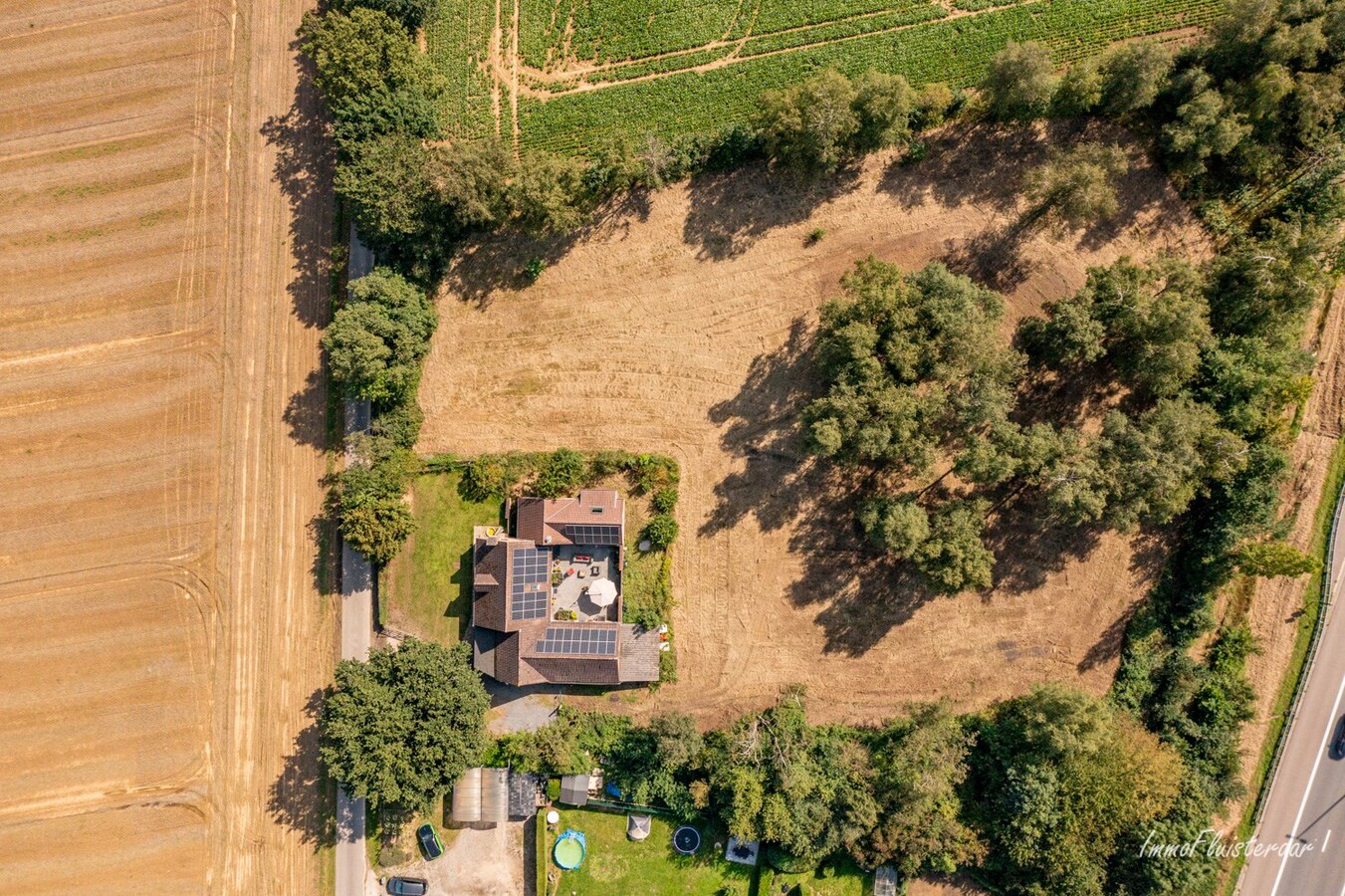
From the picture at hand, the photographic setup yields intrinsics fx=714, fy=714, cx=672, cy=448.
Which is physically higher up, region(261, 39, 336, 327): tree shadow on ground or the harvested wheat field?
region(261, 39, 336, 327): tree shadow on ground

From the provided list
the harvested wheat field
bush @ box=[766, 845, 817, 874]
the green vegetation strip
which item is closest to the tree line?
bush @ box=[766, 845, 817, 874]

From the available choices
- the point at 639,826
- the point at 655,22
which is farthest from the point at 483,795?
the point at 655,22

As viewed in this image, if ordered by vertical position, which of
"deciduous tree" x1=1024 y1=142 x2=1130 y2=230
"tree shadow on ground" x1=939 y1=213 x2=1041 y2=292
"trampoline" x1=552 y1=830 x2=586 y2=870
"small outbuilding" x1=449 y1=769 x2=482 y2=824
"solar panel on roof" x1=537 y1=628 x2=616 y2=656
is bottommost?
"trampoline" x1=552 y1=830 x2=586 y2=870

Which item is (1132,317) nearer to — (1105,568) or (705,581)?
(1105,568)

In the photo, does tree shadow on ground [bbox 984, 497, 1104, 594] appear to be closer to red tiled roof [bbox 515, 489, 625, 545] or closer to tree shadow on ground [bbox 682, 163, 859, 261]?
tree shadow on ground [bbox 682, 163, 859, 261]

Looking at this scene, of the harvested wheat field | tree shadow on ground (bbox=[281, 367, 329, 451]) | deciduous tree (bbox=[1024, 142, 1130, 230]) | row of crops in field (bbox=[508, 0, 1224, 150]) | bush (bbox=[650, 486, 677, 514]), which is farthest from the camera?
tree shadow on ground (bbox=[281, 367, 329, 451])

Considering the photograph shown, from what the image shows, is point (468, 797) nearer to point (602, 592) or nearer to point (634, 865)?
point (634, 865)
